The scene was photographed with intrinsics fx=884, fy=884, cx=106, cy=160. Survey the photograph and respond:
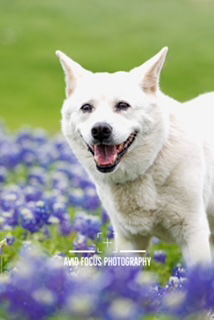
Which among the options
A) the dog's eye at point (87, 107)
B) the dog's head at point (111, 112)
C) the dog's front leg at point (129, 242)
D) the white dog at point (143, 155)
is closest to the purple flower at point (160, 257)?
the dog's front leg at point (129, 242)

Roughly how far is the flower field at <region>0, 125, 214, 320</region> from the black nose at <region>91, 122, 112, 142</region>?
0.62 m

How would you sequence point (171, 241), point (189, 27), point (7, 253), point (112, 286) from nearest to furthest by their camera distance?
point (112, 286) < point (171, 241) < point (7, 253) < point (189, 27)

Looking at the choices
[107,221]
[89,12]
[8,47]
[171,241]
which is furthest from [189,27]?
[171,241]

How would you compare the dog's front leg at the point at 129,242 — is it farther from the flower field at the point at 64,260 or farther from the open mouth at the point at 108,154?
the open mouth at the point at 108,154

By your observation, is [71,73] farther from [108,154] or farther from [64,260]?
[64,260]

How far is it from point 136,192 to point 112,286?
2.42 meters

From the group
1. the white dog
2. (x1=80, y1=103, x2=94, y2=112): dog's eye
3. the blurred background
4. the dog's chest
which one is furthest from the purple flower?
the blurred background

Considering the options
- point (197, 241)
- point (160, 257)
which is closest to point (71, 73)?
point (197, 241)

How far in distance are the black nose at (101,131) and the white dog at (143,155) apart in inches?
1.1

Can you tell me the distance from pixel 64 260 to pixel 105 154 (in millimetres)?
848

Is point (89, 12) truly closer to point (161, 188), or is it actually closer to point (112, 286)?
point (161, 188)

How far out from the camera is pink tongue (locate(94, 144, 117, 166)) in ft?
15.3

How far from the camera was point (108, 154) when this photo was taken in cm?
467

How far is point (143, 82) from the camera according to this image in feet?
15.7
